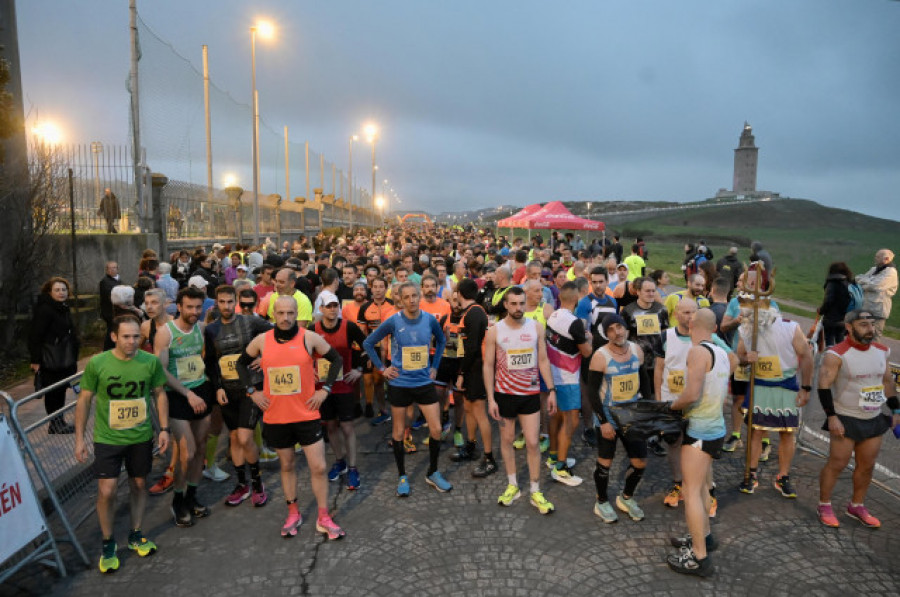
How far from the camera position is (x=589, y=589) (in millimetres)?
3949

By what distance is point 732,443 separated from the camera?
21.2 ft

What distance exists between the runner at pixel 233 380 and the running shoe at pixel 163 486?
778 millimetres

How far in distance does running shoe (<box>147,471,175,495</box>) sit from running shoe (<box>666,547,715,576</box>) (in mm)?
4577

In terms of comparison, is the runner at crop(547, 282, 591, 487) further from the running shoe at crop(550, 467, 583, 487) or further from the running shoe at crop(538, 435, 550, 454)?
the running shoe at crop(538, 435, 550, 454)

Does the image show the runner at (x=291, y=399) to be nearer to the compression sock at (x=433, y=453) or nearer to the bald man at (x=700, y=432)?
the compression sock at (x=433, y=453)

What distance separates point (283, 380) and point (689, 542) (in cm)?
340

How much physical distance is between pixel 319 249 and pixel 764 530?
2061 centimetres

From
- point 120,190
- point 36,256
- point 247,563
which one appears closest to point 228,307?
point 247,563

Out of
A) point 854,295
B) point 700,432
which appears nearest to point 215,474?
point 700,432

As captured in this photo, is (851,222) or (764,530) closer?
(764,530)

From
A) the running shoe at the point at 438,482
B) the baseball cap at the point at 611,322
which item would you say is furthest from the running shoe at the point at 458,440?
the baseball cap at the point at 611,322

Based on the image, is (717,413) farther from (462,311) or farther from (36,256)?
(36,256)

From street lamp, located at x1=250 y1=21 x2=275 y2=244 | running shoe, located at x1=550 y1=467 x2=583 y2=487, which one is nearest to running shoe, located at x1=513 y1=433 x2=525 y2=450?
running shoe, located at x1=550 y1=467 x2=583 y2=487

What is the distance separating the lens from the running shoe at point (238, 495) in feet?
17.2
